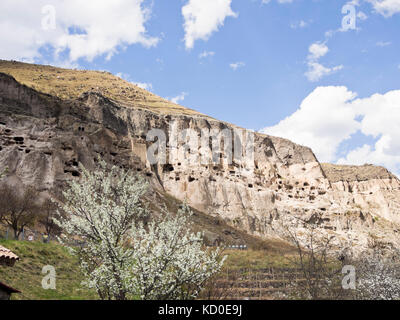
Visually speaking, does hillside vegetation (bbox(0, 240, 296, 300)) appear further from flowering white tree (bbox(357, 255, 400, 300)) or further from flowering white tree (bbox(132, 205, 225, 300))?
flowering white tree (bbox(357, 255, 400, 300))

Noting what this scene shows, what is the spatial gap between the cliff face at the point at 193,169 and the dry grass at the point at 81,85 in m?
17.5

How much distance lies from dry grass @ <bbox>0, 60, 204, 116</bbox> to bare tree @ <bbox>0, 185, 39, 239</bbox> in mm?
48275

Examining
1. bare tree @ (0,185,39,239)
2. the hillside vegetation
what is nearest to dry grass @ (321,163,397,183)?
the hillside vegetation

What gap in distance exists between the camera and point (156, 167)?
6081cm

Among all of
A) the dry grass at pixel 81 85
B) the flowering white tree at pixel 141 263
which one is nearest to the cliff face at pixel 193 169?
the dry grass at pixel 81 85

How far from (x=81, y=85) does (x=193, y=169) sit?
45322mm

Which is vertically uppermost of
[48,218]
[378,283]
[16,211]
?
[16,211]

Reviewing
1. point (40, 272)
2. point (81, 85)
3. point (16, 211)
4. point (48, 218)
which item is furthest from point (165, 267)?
point (81, 85)

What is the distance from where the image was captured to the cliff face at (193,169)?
4478cm

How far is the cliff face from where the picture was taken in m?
44.8

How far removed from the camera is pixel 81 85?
91.6m

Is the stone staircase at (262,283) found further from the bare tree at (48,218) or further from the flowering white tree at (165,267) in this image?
the bare tree at (48,218)

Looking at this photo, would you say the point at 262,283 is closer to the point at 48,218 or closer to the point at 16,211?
the point at 16,211
